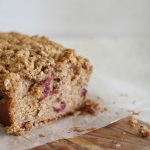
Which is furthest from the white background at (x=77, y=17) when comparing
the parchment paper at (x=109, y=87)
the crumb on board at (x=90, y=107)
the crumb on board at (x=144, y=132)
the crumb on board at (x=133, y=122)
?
the crumb on board at (x=144, y=132)

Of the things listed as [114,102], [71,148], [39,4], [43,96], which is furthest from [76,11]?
[71,148]

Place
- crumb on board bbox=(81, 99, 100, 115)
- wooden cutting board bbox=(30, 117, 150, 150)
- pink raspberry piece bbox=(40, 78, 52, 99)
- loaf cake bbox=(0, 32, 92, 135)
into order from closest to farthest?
wooden cutting board bbox=(30, 117, 150, 150), loaf cake bbox=(0, 32, 92, 135), pink raspberry piece bbox=(40, 78, 52, 99), crumb on board bbox=(81, 99, 100, 115)

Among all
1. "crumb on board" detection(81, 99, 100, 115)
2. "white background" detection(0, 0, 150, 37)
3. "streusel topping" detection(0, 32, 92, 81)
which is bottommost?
"crumb on board" detection(81, 99, 100, 115)

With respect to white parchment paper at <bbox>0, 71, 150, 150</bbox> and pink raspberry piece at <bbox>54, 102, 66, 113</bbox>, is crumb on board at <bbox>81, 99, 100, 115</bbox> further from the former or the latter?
pink raspberry piece at <bbox>54, 102, 66, 113</bbox>

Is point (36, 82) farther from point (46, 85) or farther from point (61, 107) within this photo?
point (61, 107)

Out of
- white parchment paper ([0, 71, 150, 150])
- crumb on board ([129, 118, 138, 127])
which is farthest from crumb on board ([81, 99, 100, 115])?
crumb on board ([129, 118, 138, 127])

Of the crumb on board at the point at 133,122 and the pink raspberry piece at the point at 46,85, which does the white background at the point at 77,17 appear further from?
the crumb on board at the point at 133,122

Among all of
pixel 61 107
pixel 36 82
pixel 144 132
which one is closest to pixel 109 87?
pixel 61 107
